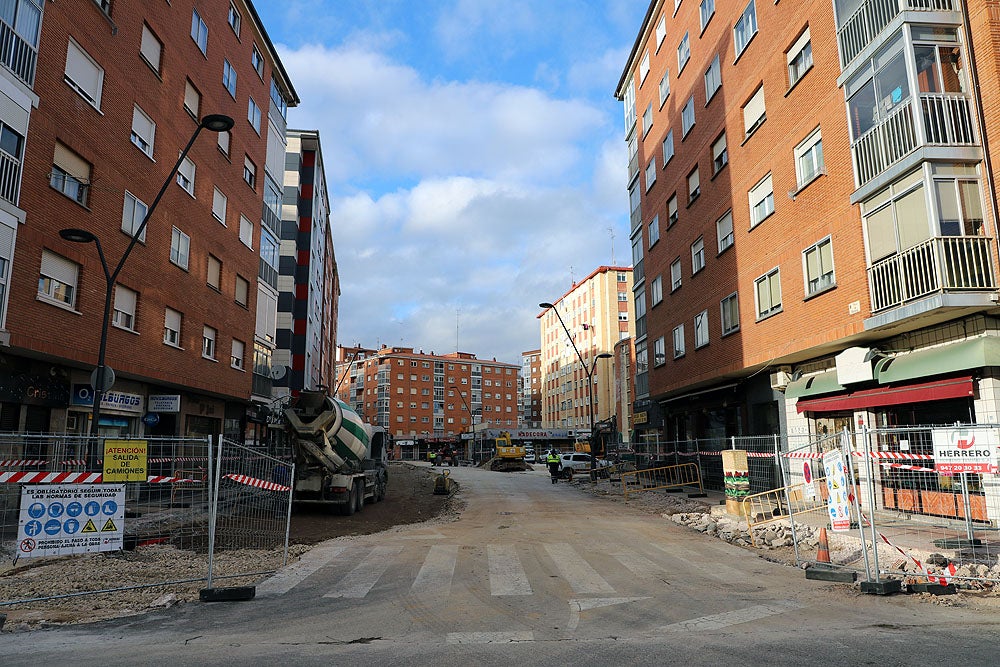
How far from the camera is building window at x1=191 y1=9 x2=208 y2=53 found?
Answer: 2405 cm

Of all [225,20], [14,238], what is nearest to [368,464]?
[14,238]

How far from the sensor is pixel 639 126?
110ft

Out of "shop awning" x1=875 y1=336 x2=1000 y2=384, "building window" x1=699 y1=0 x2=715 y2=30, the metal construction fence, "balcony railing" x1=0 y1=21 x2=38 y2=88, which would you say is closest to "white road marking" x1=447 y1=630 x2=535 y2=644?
the metal construction fence

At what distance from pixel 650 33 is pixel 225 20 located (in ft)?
62.0

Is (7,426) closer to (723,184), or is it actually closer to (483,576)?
(483,576)

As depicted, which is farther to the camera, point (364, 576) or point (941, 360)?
point (941, 360)

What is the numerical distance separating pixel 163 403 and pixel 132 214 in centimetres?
612

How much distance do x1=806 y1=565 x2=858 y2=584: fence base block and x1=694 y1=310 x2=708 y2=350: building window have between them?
52.0 ft

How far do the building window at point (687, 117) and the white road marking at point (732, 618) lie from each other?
22.0 metres

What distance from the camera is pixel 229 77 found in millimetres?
27516

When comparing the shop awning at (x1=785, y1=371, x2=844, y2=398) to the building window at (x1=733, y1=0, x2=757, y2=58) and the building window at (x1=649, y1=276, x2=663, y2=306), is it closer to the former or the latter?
the building window at (x1=733, y1=0, x2=757, y2=58)

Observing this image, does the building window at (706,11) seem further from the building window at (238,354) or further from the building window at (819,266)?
the building window at (238,354)

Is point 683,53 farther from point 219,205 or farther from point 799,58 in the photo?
point 219,205

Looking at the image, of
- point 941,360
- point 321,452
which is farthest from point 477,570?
point 941,360
